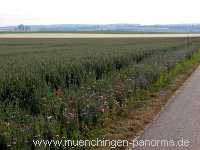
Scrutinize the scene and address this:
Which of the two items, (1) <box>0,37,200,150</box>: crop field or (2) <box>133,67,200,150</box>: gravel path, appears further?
(2) <box>133,67,200,150</box>: gravel path

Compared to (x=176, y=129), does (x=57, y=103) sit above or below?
above

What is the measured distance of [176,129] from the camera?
812 cm

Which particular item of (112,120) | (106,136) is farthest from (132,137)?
(112,120)

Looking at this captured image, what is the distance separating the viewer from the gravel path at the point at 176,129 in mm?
6954

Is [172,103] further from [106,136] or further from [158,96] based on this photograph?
[106,136]

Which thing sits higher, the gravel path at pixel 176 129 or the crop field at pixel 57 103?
the crop field at pixel 57 103

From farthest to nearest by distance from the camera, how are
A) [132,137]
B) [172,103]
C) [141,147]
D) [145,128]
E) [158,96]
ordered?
[158,96], [172,103], [145,128], [132,137], [141,147]

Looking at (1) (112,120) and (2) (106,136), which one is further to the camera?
(1) (112,120)

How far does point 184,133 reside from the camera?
7.80m

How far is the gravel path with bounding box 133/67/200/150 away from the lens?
6954 mm

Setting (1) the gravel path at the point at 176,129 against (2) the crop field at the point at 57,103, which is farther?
(1) the gravel path at the point at 176,129

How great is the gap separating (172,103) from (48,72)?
13.8 ft

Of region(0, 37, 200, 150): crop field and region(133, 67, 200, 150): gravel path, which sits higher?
region(0, 37, 200, 150): crop field

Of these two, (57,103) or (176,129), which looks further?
(57,103)
